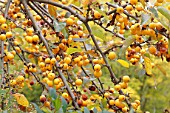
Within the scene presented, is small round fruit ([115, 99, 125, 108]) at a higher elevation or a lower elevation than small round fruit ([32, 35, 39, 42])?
lower

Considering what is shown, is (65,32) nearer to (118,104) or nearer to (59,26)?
(59,26)

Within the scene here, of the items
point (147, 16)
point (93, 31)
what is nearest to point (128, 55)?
point (93, 31)

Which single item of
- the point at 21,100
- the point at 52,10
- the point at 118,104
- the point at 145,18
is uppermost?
the point at 52,10

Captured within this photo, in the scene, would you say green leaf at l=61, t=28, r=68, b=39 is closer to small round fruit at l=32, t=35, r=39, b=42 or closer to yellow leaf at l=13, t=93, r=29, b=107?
small round fruit at l=32, t=35, r=39, b=42

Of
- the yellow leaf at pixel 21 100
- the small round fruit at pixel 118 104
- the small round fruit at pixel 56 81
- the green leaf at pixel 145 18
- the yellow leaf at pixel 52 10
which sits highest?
the yellow leaf at pixel 52 10

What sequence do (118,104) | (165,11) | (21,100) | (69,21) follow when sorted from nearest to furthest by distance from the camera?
(165,11) → (118,104) → (21,100) → (69,21)

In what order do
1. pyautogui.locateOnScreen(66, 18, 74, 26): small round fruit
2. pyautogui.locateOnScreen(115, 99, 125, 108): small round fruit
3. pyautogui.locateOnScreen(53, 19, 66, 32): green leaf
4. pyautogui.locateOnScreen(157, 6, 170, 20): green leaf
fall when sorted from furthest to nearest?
pyautogui.locateOnScreen(66, 18, 74, 26): small round fruit
pyautogui.locateOnScreen(53, 19, 66, 32): green leaf
pyautogui.locateOnScreen(115, 99, 125, 108): small round fruit
pyautogui.locateOnScreen(157, 6, 170, 20): green leaf

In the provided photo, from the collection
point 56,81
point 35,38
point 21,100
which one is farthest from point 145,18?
point 21,100

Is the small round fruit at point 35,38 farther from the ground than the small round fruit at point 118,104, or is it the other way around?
the small round fruit at point 35,38

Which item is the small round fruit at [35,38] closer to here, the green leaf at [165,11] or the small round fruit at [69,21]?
the small round fruit at [69,21]

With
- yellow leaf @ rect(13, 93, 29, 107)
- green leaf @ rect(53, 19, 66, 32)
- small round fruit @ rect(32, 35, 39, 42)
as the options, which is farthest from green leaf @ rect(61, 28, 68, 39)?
yellow leaf @ rect(13, 93, 29, 107)

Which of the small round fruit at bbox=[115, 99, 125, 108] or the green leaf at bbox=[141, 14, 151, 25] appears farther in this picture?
the small round fruit at bbox=[115, 99, 125, 108]

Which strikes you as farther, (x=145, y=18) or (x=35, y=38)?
(x=35, y=38)

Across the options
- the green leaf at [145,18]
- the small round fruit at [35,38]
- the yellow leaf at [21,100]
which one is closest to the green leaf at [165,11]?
the green leaf at [145,18]
